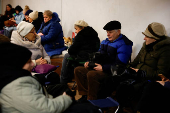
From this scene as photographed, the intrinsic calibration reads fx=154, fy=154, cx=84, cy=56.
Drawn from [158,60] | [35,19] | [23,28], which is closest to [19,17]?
[35,19]

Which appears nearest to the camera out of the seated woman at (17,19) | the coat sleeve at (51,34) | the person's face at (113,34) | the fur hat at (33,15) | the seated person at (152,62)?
the seated person at (152,62)

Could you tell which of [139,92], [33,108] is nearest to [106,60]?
[139,92]

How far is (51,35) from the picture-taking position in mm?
3738

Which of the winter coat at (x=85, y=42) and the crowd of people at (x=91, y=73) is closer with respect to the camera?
the crowd of people at (x=91, y=73)

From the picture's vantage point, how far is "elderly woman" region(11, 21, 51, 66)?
2.23 metres

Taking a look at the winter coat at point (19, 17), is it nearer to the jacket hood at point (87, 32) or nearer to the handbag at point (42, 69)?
the jacket hood at point (87, 32)

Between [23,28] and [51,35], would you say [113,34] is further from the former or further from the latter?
Result: [51,35]

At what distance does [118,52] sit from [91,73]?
21.4 inches

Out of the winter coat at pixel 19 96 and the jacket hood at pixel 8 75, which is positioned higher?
the jacket hood at pixel 8 75

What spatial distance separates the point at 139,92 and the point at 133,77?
0.69 ft

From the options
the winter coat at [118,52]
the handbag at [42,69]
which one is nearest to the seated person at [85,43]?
the winter coat at [118,52]

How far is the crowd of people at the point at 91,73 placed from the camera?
103 centimetres

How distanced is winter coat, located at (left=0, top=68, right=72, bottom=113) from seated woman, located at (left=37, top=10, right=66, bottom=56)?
2.72 m

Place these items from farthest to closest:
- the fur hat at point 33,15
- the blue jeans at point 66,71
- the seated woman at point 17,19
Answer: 1. the seated woman at point 17,19
2. the fur hat at point 33,15
3. the blue jeans at point 66,71
